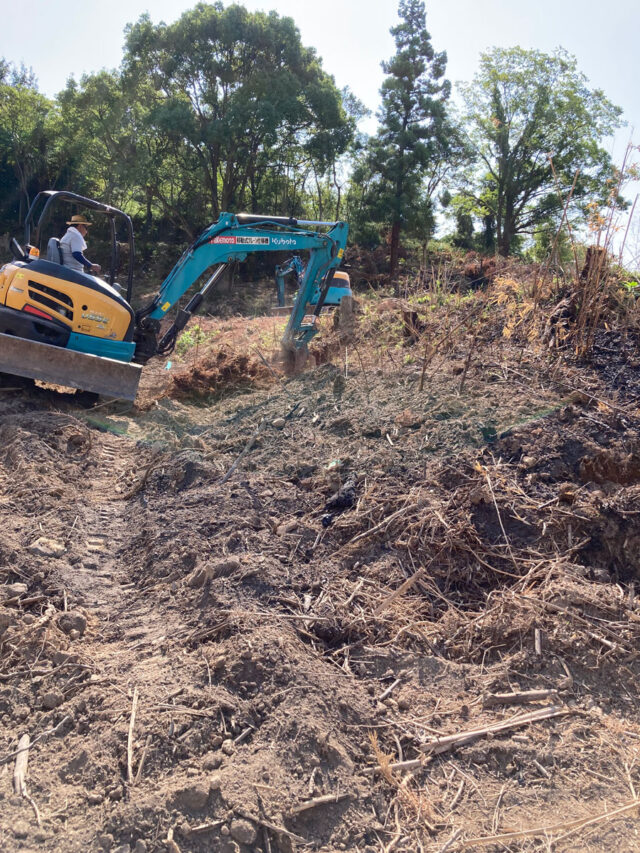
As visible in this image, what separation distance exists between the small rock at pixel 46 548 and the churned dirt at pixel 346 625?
2cm

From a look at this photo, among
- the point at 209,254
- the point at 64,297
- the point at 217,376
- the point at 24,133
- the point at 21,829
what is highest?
the point at 24,133

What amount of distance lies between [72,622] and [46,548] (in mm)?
910

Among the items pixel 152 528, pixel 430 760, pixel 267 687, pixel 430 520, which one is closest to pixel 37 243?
pixel 152 528

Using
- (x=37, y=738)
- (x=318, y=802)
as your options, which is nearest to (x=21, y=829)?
(x=37, y=738)

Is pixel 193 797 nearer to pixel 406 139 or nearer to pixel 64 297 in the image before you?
pixel 64 297

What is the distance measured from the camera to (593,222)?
5.59 meters

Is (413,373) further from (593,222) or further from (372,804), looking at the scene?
(372,804)

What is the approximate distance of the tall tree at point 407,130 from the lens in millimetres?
22312

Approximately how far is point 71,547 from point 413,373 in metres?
3.77

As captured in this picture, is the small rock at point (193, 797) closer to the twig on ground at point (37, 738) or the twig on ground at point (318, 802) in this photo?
the twig on ground at point (318, 802)

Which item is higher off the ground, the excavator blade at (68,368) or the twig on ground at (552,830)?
the excavator blade at (68,368)

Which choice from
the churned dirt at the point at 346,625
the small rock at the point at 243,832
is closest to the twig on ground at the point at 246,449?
the churned dirt at the point at 346,625

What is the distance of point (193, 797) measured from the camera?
7.53 feet

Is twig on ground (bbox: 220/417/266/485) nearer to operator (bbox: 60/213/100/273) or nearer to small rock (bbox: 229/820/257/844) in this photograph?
operator (bbox: 60/213/100/273)
